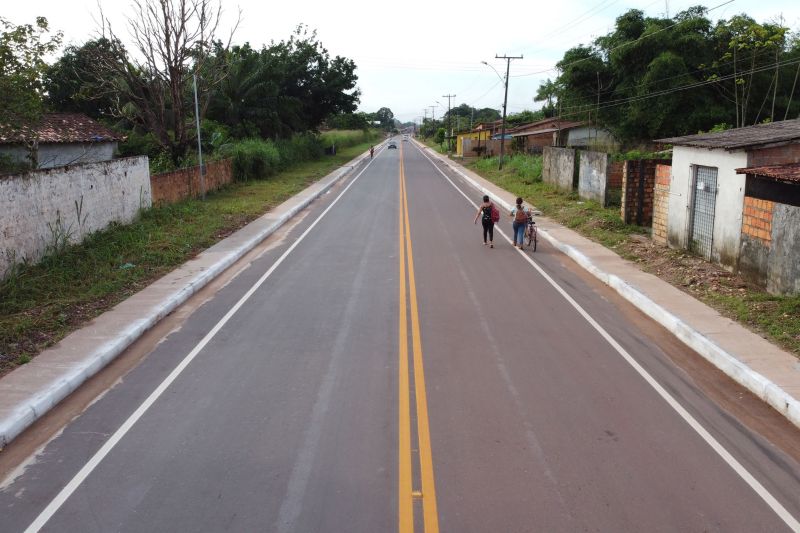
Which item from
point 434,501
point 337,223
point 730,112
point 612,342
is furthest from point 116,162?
point 730,112

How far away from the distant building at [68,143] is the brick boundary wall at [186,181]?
7.70ft

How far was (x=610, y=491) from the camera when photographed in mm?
5332

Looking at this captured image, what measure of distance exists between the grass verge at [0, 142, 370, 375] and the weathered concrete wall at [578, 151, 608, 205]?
11.8 metres

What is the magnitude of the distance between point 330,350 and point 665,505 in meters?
4.73

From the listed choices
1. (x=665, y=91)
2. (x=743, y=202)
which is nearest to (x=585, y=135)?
(x=665, y=91)

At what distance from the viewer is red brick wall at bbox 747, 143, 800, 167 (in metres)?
12.9

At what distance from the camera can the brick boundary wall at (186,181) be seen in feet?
73.7

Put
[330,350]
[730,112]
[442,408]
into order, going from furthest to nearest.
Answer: [730,112] → [330,350] → [442,408]

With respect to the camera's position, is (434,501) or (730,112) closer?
(434,501)

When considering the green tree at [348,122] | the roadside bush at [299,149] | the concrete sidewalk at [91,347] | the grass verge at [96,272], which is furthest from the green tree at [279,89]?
the green tree at [348,122]

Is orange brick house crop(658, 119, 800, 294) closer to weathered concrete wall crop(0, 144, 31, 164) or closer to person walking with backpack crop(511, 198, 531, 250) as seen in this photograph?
person walking with backpack crop(511, 198, 531, 250)

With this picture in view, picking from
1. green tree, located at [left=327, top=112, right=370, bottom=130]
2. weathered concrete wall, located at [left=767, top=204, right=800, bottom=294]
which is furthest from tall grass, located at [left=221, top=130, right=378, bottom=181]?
green tree, located at [left=327, top=112, right=370, bottom=130]

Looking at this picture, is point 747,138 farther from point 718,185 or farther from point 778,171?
point 778,171

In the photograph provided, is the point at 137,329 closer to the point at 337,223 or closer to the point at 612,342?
the point at 612,342
